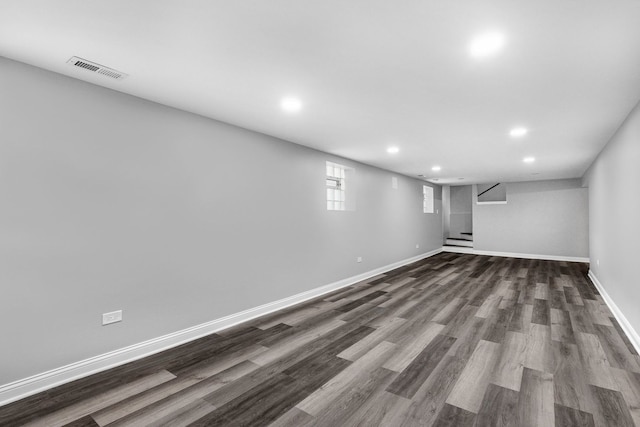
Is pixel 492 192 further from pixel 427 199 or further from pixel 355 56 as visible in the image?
pixel 355 56

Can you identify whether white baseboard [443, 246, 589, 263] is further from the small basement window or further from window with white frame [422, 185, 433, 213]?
the small basement window

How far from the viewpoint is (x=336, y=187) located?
5387 millimetres

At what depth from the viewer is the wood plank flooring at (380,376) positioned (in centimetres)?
192

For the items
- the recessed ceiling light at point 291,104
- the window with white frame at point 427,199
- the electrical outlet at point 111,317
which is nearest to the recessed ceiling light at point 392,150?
the recessed ceiling light at point 291,104

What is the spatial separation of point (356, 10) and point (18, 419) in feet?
10.7

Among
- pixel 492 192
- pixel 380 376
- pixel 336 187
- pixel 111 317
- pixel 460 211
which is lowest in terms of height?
pixel 380 376

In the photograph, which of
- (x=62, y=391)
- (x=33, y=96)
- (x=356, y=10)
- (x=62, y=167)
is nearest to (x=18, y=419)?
(x=62, y=391)

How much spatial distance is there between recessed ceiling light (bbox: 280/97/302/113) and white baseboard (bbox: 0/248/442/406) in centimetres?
244

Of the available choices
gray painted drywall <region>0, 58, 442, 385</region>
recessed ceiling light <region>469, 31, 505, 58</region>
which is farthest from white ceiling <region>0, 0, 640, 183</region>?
gray painted drywall <region>0, 58, 442, 385</region>

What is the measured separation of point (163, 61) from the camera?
6.93 ft

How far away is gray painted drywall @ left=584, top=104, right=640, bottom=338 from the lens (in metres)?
2.91

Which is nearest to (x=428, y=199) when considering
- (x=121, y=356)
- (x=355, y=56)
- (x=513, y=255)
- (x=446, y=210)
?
(x=446, y=210)

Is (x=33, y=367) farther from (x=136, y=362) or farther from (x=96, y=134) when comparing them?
(x=96, y=134)

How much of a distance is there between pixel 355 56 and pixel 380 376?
246 centimetres
